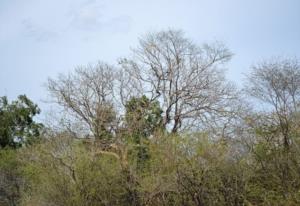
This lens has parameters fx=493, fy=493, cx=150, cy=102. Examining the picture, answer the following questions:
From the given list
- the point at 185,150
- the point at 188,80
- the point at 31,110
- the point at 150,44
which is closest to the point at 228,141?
the point at 185,150

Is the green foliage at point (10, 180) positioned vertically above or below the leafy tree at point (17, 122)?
below

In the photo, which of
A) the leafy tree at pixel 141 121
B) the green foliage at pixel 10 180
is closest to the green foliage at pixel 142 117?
the leafy tree at pixel 141 121

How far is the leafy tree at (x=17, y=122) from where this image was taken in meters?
36.4

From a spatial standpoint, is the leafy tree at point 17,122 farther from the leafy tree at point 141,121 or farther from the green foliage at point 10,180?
the leafy tree at point 141,121

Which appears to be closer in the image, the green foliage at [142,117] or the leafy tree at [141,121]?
the leafy tree at [141,121]

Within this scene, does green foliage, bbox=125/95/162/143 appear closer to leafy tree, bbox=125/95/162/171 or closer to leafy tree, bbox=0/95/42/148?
leafy tree, bbox=125/95/162/171

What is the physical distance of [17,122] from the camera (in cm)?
3744

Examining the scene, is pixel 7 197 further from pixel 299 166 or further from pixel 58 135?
pixel 299 166

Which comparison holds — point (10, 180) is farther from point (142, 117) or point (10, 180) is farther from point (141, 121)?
point (141, 121)

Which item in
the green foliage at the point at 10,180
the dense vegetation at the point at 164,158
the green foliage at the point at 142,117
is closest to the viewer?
the dense vegetation at the point at 164,158

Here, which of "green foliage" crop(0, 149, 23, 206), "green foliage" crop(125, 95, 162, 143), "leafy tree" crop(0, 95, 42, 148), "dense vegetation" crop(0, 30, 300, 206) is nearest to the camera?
"dense vegetation" crop(0, 30, 300, 206)

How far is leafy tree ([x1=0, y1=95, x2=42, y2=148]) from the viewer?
36438 mm

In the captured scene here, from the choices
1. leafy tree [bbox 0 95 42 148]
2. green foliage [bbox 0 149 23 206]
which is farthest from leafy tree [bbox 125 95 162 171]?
leafy tree [bbox 0 95 42 148]

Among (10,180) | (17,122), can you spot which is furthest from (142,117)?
(17,122)
